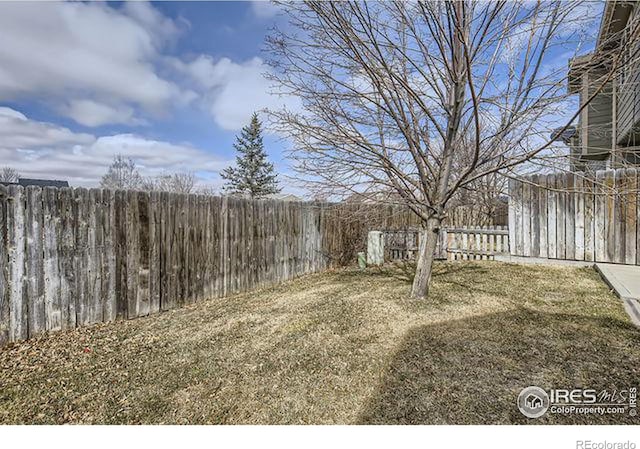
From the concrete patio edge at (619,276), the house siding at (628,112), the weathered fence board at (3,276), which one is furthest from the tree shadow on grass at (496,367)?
the house siding at (628,112)

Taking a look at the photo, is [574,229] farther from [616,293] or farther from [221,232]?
[221,232]

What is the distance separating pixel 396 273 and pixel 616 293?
3.25 metres

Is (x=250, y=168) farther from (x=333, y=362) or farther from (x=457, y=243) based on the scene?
(x=333, y=362)

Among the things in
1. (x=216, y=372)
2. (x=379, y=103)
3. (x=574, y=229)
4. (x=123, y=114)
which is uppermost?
(x=123, y=114)

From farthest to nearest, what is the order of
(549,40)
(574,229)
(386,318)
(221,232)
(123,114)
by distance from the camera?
(123,114) < (574,229) < (221,232) < (386,318) < (549,40)

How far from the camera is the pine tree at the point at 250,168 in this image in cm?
2723

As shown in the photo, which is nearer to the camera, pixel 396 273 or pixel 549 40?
pixel 549 40

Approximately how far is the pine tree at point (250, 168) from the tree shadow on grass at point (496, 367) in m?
25.2

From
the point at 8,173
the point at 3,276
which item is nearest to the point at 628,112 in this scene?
the point at 3,276

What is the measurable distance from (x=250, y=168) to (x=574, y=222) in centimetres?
2435

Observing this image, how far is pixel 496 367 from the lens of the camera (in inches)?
93.4

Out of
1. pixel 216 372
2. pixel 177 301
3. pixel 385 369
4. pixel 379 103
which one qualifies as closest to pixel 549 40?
pixel 379 103

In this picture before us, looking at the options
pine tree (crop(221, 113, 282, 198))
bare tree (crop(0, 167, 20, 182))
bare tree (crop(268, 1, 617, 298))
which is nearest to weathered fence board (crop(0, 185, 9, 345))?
bare tree (crop(268, 1, 617, 298))

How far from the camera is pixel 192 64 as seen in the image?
23.3 feet
